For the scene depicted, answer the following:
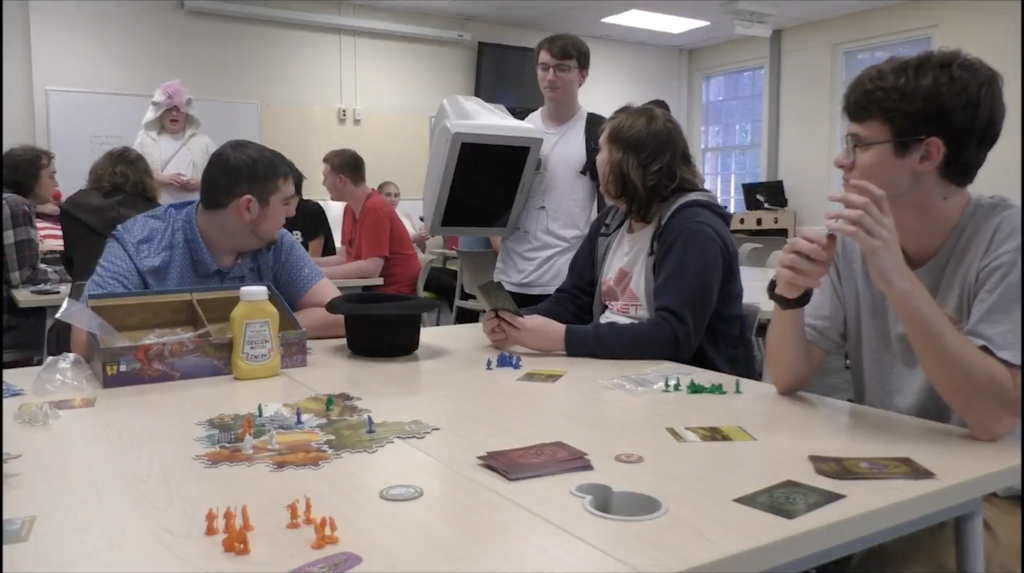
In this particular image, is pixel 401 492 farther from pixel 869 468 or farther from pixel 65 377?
pixel 65 377

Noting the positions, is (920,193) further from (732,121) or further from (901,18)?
(732,121)

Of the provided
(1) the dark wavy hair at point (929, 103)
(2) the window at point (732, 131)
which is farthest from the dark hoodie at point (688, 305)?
(2) the window at point (732, 131)

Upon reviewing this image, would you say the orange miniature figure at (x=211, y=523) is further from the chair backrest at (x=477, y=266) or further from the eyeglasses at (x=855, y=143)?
the chair backrest at (x=477, y=266)

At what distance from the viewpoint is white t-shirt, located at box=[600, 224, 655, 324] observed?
70.5 inches

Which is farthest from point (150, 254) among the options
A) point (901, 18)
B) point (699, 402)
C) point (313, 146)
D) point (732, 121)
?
point (732, 121)

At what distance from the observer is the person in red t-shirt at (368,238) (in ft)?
11.9

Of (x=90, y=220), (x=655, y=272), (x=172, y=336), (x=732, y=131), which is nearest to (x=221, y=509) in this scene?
(x=172, y=336)

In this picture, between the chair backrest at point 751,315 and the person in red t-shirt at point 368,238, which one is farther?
the person in red t-shirt at point 368,238

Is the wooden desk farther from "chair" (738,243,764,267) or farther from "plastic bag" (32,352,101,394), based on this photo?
"chair" (738,243,764,267)

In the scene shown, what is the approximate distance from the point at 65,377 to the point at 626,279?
1.13 m

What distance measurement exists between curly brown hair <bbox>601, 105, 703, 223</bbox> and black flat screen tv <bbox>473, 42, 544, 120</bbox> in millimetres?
5642

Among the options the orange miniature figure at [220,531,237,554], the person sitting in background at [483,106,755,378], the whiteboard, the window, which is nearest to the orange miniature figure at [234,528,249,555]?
the orange miniature figure at [220,531,237,554]

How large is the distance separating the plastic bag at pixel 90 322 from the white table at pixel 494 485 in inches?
5.2

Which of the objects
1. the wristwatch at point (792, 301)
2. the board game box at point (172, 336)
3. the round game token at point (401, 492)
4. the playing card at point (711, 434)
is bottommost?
the playing card at point (711, 434)
